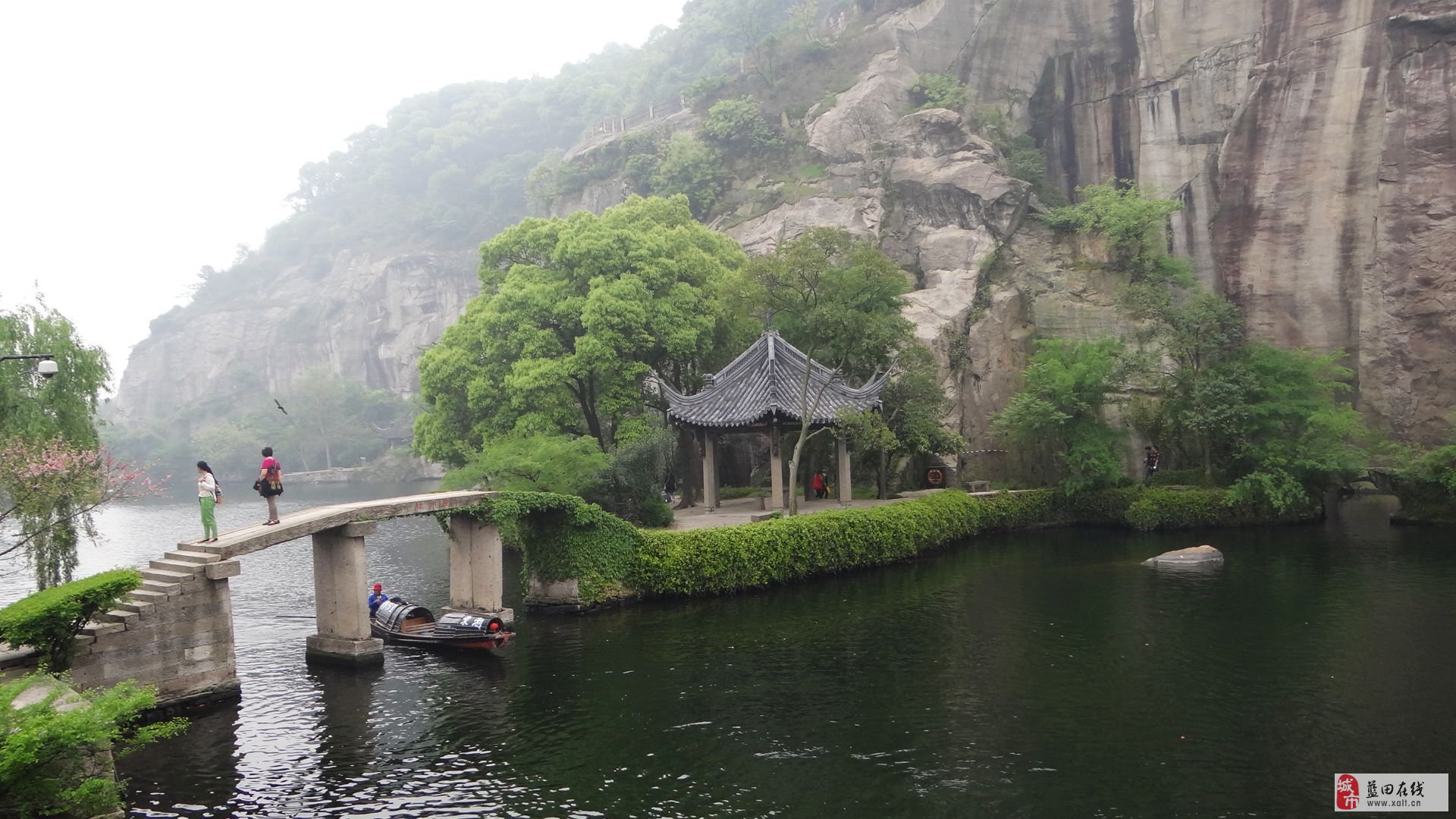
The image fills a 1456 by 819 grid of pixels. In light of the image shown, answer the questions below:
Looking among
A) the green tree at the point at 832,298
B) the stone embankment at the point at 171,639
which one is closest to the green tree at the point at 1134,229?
the green tree at the point at 832,298

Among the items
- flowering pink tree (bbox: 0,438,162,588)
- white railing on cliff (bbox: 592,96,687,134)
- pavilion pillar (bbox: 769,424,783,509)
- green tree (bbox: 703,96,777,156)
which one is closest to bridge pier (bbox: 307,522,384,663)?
flowering pink tree (bbox: 0,438,162,588)

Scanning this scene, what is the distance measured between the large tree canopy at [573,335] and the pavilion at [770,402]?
2.50 meters

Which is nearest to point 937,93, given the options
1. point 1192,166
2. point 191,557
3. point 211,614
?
point 1192,166

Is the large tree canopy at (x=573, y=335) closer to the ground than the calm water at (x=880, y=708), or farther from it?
farther from it

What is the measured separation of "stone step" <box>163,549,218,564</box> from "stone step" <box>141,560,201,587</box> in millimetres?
255

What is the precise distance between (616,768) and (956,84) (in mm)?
47468

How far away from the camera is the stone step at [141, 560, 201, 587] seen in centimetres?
1841

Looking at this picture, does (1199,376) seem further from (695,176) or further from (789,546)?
(695,176)

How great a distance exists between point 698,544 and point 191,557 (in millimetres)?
12234

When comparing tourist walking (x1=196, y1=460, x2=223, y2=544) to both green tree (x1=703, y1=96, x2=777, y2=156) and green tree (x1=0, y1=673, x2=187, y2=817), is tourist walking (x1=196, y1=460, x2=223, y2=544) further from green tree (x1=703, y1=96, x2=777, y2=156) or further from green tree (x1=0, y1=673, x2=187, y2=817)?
green tree (x1=703, y1=96, x2=777, y2=156)

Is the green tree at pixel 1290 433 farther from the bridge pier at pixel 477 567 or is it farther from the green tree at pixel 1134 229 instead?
the bridge pier at pixel 477 567

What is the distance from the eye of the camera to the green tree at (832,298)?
36.0 m

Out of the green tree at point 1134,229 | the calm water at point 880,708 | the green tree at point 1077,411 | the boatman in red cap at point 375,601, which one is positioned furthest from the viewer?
the green tree at point 1134,229

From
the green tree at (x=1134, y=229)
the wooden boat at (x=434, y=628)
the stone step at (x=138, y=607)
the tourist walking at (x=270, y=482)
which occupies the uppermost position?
the green tree at (x=1134, y=229)
